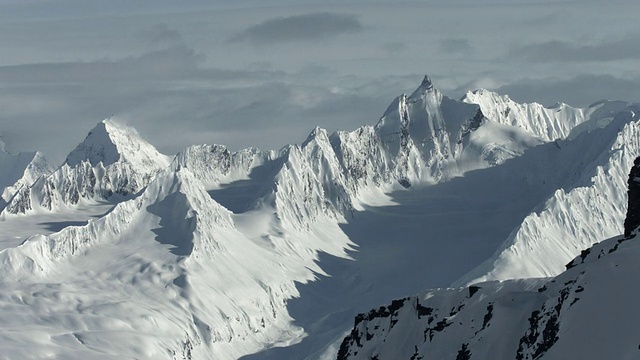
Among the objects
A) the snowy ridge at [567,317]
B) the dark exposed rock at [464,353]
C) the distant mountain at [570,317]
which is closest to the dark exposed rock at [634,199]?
the distant mountain at [570,317]

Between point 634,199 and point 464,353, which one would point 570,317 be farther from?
point 634,199

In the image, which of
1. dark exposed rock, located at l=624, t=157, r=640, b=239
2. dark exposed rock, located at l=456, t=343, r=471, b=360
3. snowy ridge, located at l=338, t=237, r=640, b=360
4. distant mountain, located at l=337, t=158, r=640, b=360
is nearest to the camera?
distant mountain, located at l=337, t=158, r=640, b=360

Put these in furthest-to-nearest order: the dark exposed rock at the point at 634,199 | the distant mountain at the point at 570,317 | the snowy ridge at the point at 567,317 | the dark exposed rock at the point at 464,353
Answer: the dark exposed rock at the point at 634,199 < the dark exposed rock at the point at 464,353 < the snowy ridge at the point at 567,317 < the distant mountain at the point at 570,317

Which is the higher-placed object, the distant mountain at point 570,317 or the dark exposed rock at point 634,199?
the dark exposed rock at point 634,199

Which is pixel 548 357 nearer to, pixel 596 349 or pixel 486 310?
pixel 596 349

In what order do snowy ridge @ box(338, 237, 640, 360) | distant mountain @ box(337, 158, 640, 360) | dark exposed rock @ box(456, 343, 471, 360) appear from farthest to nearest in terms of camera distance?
dark exposed rock @ box(456, 343, 471, 360) < snowy ridge @ box(338, 237, 640, 360) < distant mountain @ box(337, 158, 640, 360)

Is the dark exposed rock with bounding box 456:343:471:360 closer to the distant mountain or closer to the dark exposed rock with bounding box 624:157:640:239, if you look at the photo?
the distant mountain

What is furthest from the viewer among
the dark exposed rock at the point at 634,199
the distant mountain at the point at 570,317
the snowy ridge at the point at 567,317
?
the dark exposed rock at the point at 634,199

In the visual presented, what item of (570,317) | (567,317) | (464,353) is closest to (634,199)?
(464,353)

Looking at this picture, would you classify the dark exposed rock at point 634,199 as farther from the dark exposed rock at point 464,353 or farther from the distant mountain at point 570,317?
the dark exposed rock at point 464,353

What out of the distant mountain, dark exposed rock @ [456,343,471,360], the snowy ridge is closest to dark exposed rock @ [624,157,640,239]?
the distant mountain

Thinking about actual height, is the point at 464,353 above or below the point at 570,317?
above
